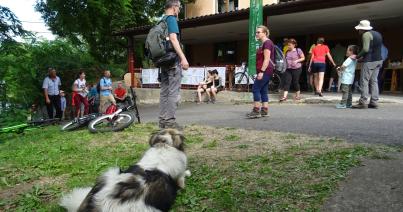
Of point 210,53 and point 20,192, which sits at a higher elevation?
point 210,53

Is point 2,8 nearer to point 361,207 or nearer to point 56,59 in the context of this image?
point 56,59

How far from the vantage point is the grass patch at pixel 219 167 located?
3973 mm

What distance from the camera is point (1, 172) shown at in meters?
5.54

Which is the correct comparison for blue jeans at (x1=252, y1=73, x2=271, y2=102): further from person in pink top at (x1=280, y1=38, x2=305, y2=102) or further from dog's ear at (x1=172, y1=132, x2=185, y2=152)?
person in pink top at (x1=280, y1=38, x2=305, y2=102)

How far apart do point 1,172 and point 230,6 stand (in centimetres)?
1896

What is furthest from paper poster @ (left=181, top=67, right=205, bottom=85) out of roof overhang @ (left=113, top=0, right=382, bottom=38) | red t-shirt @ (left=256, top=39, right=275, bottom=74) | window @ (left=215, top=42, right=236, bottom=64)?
red t-shirt @ (left=256, top=39, right=275, bottom=74)

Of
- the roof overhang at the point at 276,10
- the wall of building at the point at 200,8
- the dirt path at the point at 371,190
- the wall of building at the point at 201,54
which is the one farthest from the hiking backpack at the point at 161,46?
the wall of building at the point at 201,54

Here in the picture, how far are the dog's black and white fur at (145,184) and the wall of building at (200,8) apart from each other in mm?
20135

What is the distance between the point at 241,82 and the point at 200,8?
9.87 m

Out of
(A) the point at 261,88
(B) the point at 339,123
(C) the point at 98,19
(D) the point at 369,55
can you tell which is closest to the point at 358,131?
(B) the point at 339,123

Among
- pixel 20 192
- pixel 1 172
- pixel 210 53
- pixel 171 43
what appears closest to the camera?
pixel 20 192

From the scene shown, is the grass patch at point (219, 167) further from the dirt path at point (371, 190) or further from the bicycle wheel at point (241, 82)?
the bicycle wheel at point (241, 82)

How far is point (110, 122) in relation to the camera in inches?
327

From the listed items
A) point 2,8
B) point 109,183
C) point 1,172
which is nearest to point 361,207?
point 109,183
